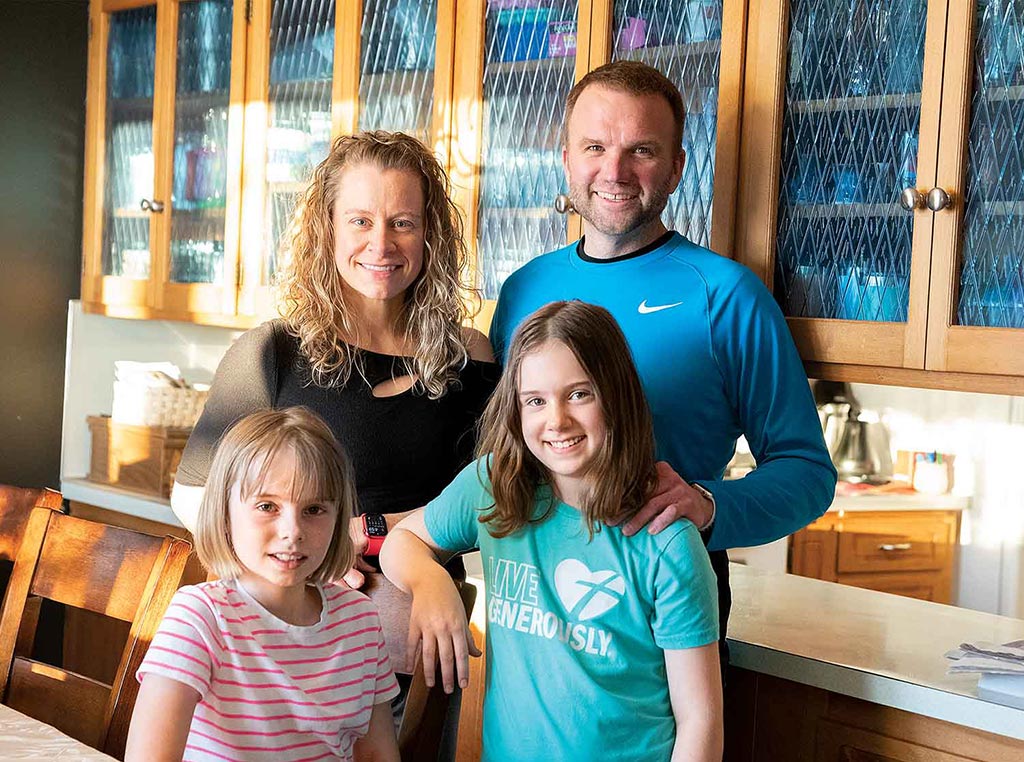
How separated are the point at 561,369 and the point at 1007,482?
3264mm

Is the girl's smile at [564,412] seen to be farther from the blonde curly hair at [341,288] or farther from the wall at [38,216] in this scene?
the wall at [38,216]

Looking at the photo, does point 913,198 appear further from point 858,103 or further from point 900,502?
point 900,502

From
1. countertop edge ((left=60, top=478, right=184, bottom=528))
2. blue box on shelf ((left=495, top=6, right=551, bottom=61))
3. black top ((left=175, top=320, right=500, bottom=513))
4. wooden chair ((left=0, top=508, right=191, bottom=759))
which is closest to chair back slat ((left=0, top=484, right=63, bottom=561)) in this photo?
wooden chair ((left=0, top=508, right=191, bottom=759))

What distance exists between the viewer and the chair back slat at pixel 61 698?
173 cm

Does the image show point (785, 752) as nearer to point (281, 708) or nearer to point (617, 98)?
point (281, 708)

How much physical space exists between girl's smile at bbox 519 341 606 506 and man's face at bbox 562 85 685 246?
473 mm

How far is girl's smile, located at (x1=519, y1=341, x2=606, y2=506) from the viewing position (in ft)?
4.73

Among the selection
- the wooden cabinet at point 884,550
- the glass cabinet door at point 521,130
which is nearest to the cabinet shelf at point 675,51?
the glass cabinet door at point 521,130

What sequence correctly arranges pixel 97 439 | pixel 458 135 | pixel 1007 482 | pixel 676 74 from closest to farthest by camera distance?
pixel 676 74 → pixel 458 135 → pixel 97 439 → pixel 1007 482

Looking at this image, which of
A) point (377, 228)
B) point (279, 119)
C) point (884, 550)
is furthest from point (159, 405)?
point (884, 550)

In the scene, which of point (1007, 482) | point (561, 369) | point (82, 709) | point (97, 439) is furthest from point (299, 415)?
point (1007, 482)

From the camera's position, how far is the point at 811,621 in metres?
2.14

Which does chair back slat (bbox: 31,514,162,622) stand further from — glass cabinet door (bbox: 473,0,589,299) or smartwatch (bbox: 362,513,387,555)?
glass cabinet door (bbox: 473,0,589,299)

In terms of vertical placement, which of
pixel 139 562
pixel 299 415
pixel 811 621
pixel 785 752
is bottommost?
pixel 785 752
